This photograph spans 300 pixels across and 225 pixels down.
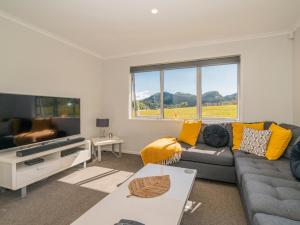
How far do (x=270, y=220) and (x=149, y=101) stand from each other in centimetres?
343

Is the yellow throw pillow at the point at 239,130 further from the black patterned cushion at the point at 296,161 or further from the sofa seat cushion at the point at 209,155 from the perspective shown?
the black patterned cushion at the point at 296,161

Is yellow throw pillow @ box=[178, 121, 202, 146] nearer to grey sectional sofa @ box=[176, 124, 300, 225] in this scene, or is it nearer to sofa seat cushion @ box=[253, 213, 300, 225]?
grey sectional sofa @ box=[176, 124, 300, 225]

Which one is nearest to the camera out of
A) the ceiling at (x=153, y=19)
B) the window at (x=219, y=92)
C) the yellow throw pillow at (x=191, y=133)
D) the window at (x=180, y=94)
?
the ceiling at (x=153, y=19)

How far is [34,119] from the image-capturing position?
8.48ft

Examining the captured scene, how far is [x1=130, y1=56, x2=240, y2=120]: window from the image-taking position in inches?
140

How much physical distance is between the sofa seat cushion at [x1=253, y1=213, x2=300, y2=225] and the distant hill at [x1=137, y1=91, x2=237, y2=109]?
9.01ft

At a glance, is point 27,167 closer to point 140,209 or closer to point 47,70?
point 47,70

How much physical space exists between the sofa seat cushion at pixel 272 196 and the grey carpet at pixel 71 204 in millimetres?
499

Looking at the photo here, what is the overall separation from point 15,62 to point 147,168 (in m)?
2.54

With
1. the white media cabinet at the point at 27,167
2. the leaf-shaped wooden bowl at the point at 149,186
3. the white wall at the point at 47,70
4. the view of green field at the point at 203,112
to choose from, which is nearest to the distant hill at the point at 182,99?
the view of green field at the point at 203,112

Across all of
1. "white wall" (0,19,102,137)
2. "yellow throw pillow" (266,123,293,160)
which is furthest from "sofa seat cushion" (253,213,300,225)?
"white wall" (0,19,102,137)

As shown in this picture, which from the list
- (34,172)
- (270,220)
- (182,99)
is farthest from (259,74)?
(34,172)

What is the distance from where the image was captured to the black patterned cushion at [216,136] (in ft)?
9.89

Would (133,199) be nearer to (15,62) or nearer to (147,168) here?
(147,168)
